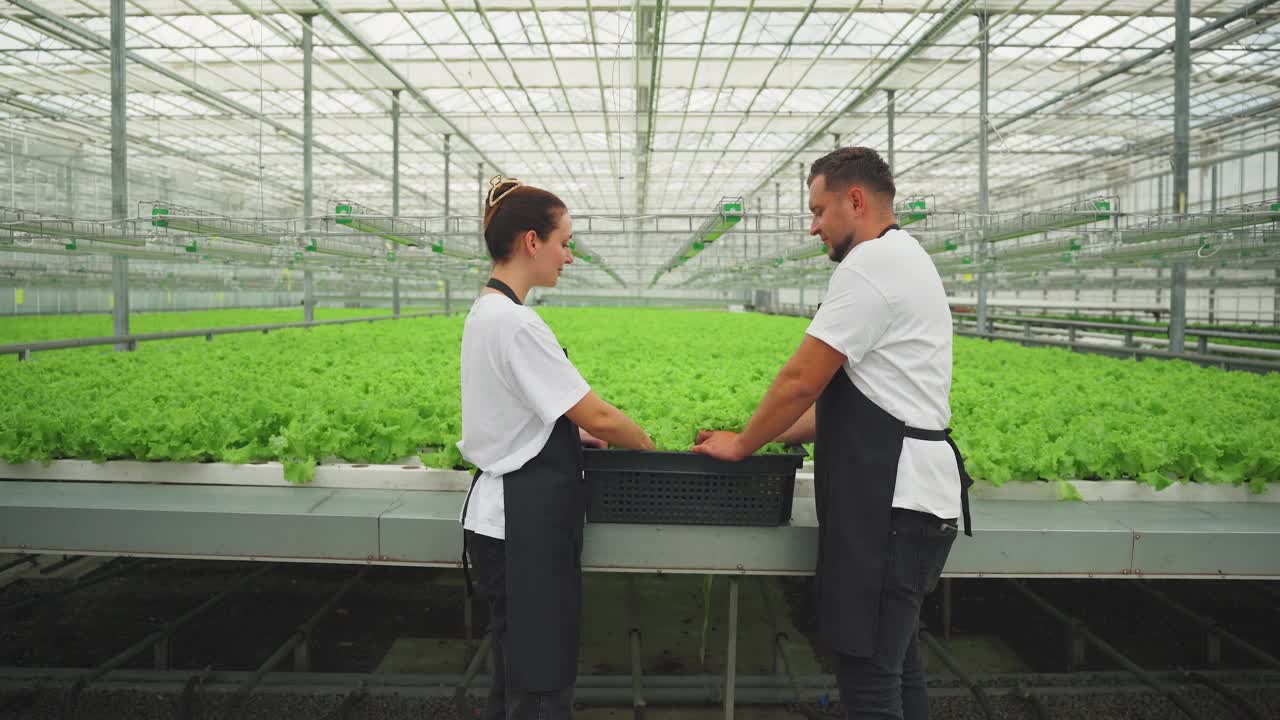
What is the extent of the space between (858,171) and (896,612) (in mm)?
1207

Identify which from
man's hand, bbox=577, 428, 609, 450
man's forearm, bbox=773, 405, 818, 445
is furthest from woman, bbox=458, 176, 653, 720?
man's forearm, bbox=773, 405, 818, 445

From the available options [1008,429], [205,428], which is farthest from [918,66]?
[205,428]

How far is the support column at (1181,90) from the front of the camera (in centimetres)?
973

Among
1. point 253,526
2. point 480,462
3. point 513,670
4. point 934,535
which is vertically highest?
point 480,462

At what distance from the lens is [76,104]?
1977 centimetres

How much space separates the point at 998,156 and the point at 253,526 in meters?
27.6

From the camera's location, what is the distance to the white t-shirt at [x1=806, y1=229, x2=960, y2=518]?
1918 mm

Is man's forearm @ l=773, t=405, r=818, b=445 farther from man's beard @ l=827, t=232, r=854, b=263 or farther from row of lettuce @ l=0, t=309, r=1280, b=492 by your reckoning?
man's beard @ l=827, t=232, r=854, b=263

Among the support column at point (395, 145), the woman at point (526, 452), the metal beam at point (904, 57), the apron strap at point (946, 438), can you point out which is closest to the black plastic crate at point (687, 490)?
the woman at point (526, 452)

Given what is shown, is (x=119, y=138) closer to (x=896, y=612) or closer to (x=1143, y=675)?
(x=896, y=612)

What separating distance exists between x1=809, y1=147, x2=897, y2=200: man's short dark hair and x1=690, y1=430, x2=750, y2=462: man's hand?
0.81 metres

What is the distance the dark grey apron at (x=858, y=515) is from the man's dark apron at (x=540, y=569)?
0.73 m

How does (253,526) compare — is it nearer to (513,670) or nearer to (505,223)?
(513,670)

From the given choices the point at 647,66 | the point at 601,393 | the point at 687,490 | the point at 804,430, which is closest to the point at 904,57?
the point at 647,66
